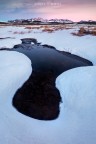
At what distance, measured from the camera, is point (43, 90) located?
13.5 m

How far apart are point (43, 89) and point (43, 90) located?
6.3 inches

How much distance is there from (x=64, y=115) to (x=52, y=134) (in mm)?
1831

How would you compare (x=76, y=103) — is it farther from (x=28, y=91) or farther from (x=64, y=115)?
(x=28, y=91)

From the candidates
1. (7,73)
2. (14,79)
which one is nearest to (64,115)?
(14,79)

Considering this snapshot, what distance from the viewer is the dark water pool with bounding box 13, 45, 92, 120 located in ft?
35.0

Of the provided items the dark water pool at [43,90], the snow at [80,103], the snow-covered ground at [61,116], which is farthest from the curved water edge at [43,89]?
the snow at [80,103]

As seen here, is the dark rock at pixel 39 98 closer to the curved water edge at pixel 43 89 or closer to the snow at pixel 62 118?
the curved water edge at pixel 43 89

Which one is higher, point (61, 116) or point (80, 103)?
point (80, 103)

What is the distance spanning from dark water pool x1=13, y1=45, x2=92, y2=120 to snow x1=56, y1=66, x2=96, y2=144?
625 mm

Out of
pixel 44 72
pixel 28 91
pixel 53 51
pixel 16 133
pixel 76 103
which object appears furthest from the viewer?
pixel 53 51

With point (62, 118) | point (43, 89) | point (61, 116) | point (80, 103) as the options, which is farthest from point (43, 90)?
point (62, 118)

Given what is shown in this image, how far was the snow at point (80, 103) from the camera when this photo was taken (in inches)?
329

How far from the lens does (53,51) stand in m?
25.8

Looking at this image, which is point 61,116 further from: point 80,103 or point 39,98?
point 39,98
